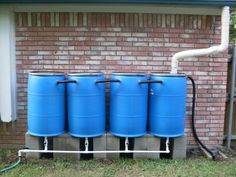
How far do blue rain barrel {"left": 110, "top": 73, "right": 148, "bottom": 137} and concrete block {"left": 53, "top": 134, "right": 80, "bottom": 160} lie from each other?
1.68ft

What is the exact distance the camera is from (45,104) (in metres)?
3.71

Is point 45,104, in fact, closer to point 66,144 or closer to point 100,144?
point 66,144

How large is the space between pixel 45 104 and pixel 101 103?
0.69 m

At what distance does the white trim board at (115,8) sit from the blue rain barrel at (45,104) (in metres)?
0.93

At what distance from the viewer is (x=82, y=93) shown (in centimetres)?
370

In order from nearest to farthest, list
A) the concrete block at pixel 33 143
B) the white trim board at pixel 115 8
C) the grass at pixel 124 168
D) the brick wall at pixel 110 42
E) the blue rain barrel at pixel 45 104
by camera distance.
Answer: the grass at pixel 124 168 < the blue rain barrel at pixel 45 104 < the concrete block at pixel 33 143 < the white trim board at pixel 115 8 < the brick wall at pixel 110 42

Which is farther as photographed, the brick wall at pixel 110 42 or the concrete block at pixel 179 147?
the brick wall at pixel 110 42

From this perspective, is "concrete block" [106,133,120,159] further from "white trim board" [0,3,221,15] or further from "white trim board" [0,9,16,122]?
"white trim board" [0,3,221,15]

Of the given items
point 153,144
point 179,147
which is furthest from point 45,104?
point 179,147

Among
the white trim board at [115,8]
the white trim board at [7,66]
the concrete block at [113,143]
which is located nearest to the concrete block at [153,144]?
the concrete block at [113,143]

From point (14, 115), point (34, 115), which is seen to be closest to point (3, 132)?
point (14, 115)

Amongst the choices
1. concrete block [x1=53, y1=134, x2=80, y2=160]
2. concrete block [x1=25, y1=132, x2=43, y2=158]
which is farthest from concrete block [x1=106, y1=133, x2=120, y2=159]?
concrete block [x1=25, y1=132, x2=43, y2=158]

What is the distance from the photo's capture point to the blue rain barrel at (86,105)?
3695 mm

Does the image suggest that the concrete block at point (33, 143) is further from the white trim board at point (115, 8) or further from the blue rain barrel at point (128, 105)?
the white trim board at point (115, 8)
